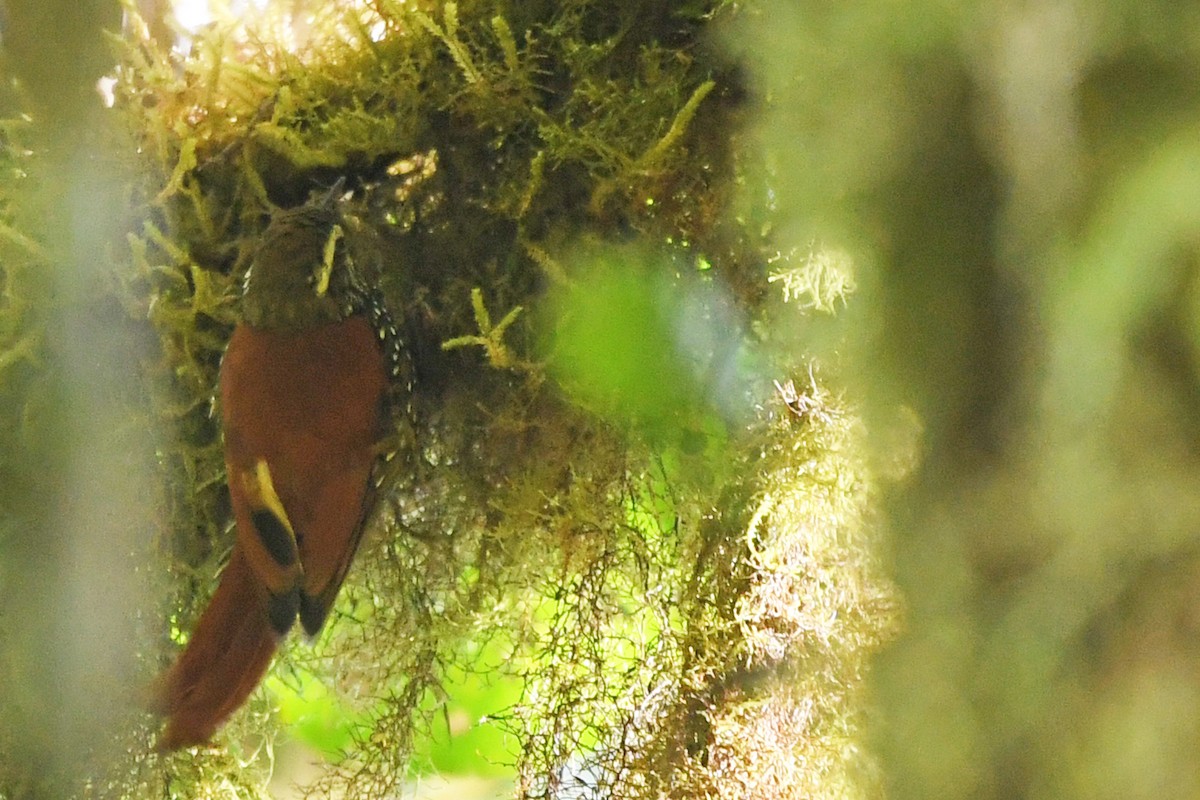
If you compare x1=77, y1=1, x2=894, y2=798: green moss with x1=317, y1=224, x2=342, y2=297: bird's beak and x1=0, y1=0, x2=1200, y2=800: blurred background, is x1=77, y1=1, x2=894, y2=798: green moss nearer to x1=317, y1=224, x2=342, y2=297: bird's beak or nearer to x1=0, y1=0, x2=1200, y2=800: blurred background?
x1=317, y1=224, x2=342, y2=297: bird's beak

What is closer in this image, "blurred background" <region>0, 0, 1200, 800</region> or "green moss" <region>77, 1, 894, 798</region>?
"blurred background" <region>0, 0, 1200, 800</region>

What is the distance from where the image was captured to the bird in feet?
3.47

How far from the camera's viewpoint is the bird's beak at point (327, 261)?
1080mm

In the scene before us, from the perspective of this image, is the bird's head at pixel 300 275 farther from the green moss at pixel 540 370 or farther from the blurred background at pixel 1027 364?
the blurred background at pixel 1027 364

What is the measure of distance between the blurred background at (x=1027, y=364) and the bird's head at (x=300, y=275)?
80cm

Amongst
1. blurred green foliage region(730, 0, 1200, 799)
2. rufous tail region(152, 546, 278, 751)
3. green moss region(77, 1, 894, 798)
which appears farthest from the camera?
rufous tail region(152, 546, 278, 751)

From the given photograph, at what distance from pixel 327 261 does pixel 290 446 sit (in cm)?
21

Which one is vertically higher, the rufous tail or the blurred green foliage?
the rufous tail

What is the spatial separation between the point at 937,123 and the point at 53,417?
3.79 feet

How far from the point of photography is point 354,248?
1104 mm

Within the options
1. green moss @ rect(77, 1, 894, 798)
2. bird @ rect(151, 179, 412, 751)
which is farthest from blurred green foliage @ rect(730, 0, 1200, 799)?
bird @ rect(151, 179, 412, 751)

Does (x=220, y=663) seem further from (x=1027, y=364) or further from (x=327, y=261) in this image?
(x=1027, y=364)

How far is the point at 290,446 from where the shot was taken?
107 cm

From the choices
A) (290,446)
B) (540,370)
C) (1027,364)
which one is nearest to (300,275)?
(290,446)
